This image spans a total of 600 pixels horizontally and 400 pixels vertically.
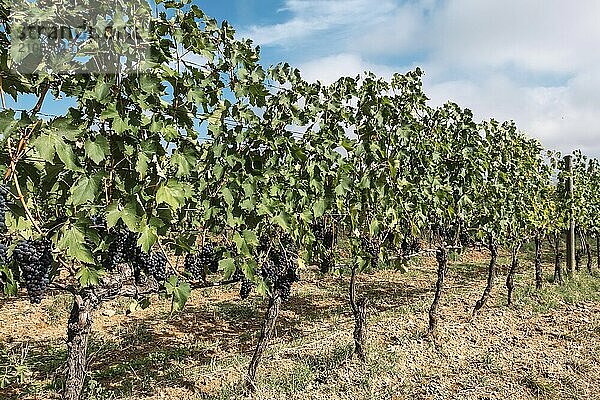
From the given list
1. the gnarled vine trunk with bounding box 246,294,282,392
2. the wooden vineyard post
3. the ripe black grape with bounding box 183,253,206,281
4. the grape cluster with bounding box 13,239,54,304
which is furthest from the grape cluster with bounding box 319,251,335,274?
the wooden vineyard post

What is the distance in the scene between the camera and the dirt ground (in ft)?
17.2

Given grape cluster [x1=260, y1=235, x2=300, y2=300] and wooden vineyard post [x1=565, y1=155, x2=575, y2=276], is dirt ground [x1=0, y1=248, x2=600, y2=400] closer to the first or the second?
grape cluster [x1=260, y1=235, x2=300, y2=300]

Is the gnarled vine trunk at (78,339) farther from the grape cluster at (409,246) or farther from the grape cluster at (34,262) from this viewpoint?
the grape cluster at (409,246)

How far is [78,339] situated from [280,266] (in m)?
1.71

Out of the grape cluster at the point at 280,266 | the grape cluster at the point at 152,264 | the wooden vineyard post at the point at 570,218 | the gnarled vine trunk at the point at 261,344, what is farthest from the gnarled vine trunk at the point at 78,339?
the wooden vineyard post at the point at 570,218

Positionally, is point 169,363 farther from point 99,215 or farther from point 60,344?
point 99,215

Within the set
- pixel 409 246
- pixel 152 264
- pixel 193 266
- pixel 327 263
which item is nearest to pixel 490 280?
pixel 409 246

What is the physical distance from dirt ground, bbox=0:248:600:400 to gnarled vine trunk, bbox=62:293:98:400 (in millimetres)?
583

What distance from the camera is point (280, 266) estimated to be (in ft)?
14.5

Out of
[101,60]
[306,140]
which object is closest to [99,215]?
[101,60]

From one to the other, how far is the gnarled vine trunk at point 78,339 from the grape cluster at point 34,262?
70cm

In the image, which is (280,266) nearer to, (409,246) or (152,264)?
(152,264)

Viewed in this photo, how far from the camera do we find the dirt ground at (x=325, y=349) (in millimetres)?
5246

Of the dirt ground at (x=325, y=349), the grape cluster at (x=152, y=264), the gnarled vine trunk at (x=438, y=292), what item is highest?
the grape cluster at (x=152, y=264)
